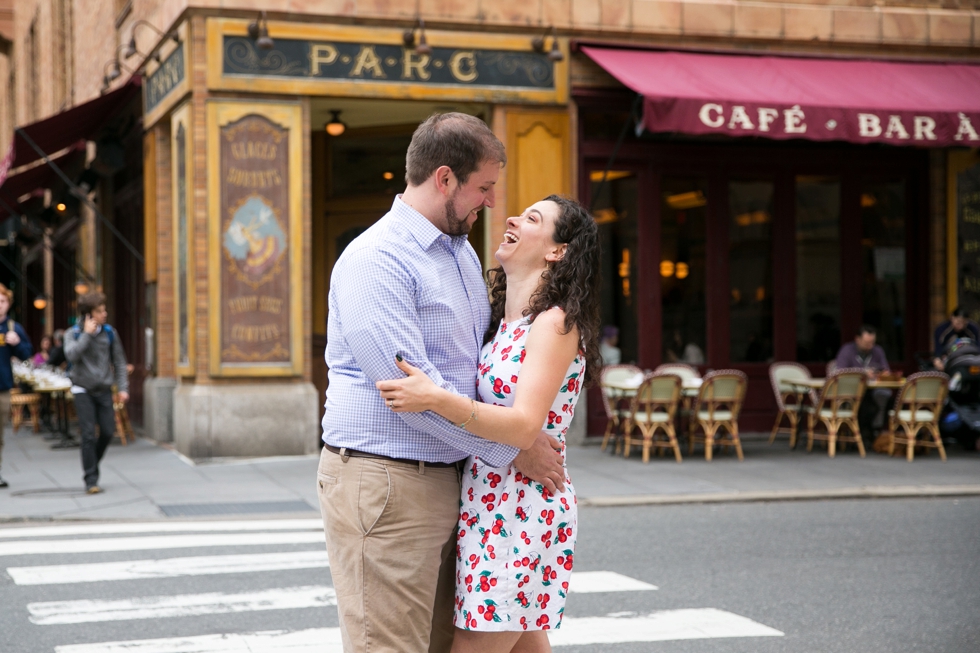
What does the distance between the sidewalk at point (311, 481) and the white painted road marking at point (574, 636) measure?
4.35 metres

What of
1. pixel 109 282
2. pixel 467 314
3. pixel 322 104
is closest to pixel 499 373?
pixel 467 314

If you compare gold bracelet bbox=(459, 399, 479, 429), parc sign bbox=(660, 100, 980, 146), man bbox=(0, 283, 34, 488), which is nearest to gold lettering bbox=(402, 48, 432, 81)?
parc sign bbox=(660, 100, 980, 146)

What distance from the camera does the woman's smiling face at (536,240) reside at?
3.31 m

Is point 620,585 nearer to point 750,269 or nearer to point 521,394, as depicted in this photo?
point 521,394

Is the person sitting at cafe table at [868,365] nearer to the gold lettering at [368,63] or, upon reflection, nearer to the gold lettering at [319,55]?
the gold lettering at [368,63]

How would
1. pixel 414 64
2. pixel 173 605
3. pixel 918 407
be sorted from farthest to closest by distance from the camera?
pixel 414 64, pixel 918 407, pixel 173 605

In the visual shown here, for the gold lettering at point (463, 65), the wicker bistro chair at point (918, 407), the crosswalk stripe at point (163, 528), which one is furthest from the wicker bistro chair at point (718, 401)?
the crosswalk stripe at point (163, 528)

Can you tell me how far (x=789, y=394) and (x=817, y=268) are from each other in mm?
2072

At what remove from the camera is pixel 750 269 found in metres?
16.3

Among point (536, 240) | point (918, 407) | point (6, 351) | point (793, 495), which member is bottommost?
point (793, 495)

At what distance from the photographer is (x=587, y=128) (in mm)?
15383

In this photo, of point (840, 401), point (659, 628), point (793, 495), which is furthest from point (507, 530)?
point (840, 401)

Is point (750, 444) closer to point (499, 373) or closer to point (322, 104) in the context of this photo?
point (322, 104)

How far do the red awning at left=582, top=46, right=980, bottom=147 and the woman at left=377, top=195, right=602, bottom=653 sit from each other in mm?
10759
